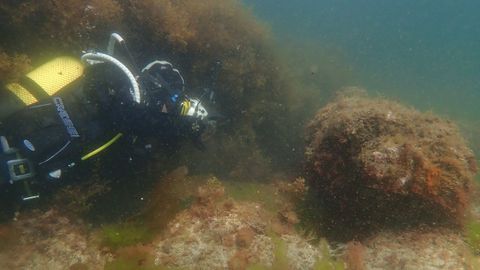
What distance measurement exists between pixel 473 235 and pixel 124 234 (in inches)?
198

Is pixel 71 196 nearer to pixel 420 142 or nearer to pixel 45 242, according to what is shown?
pixel 45 242

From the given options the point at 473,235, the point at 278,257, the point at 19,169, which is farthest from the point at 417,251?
the point at 19,169

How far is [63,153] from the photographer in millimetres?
4254

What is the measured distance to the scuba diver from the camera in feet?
13.6

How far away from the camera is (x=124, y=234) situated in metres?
4.71

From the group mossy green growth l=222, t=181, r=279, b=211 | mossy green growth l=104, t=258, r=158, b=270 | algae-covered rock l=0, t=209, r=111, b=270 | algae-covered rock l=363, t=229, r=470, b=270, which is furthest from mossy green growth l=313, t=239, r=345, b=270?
algae-covered rock l=0, t=209, r=111, b=270

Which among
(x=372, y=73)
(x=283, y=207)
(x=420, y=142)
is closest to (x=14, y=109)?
(x=283, y=207)

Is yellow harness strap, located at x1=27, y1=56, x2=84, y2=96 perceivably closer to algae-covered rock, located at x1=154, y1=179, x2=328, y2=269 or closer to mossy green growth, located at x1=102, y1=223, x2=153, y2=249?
→ mossy green growth, located at x1=102, y1=223, x2=153, y2=249

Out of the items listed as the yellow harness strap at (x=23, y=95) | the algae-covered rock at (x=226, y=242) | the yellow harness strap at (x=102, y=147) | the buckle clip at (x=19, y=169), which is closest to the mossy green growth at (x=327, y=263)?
the algae-covered rock at (x=226, y=242)

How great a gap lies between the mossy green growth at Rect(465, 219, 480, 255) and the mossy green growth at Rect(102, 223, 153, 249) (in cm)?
450

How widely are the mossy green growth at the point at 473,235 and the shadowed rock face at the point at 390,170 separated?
198 mm

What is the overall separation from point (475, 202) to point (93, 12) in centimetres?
746

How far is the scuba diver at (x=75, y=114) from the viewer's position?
413 cm

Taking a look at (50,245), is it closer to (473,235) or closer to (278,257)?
(278,257)
